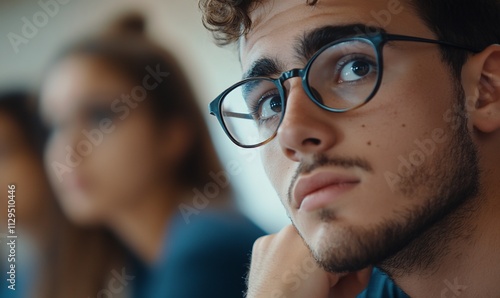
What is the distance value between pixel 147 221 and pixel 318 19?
0.61 metres

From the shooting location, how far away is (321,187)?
75 centimetres

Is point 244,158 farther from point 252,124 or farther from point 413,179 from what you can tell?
point 413,179

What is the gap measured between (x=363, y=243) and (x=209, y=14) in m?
0.54

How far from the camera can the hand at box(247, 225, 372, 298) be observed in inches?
35.6

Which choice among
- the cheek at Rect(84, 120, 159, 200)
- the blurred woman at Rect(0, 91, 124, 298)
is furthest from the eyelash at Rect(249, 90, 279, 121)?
the blurred woman at Rect(0, 91, 124, 298)

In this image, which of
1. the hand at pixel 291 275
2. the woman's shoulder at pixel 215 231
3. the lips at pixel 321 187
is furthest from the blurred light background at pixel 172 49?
the lips at pixel 321 187

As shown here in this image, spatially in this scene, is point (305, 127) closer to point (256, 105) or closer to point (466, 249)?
point (256, 105)

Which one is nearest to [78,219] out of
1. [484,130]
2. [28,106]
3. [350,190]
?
[28,106]

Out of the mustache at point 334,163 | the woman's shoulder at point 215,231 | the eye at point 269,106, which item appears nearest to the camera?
the mustache at point 334,163

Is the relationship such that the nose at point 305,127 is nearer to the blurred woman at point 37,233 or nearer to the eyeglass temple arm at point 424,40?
the eyeglass temple arm at point 424,40

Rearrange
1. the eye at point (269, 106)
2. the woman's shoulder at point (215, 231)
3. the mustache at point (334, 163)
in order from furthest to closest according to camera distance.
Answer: the woman's shoulder at point (215, 231) → the eye at point (269, 106) → the mustache at point (334, 163)

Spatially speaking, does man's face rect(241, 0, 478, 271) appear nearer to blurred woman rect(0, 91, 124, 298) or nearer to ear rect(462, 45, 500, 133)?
ear rect(462, 45, 500, 133)

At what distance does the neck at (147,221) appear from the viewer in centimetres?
115

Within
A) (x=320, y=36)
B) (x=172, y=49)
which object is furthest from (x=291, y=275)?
(x=172, y=49)
